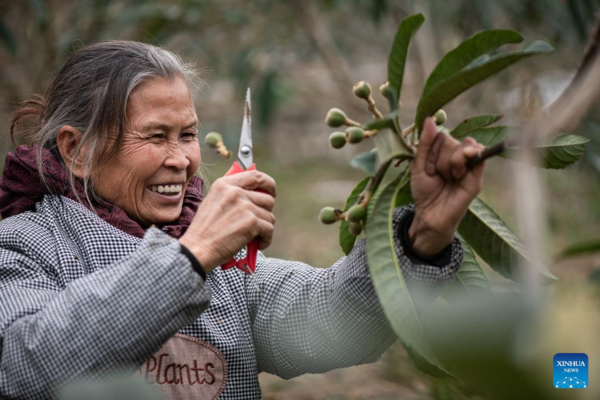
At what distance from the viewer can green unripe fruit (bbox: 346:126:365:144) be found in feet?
3.52

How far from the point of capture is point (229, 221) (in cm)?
117

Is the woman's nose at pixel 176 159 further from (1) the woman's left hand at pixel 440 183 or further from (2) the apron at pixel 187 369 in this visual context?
(1) the woman's left hand at pixel 440 183

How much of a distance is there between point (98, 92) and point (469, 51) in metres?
0.81

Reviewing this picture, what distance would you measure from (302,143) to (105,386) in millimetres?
10132

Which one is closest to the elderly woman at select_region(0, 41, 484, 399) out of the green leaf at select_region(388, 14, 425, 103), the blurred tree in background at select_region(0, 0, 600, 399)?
the green leaf at select_region(388, 14, 425, 103)

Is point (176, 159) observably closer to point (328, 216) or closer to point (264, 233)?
point (264, 233)

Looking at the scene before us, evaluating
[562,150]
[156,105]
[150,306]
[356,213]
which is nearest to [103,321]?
[150,306]

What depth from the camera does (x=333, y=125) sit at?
3.76 feet

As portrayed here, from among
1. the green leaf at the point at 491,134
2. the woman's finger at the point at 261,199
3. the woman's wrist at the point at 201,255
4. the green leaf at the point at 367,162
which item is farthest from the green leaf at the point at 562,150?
the woman's wrist at the point at 201,255

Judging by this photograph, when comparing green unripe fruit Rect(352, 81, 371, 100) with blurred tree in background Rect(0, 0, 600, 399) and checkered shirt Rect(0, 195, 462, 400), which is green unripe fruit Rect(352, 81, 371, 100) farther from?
blurred tree in background Rect(0, 0, 600, 399)

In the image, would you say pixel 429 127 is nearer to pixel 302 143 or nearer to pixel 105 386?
pixel 105 386

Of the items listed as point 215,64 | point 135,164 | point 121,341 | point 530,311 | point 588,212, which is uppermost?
point 215,64

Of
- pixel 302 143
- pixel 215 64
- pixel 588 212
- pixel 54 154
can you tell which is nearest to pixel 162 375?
pixel 54 154

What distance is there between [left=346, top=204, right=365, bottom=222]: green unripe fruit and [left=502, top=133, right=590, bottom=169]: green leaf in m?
0.32
